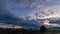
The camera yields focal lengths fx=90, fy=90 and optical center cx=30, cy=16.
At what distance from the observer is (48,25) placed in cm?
544

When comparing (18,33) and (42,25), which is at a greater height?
(42,25)

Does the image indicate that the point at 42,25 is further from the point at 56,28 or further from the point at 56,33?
the point at 56,33

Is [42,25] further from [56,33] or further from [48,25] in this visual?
[56,33]

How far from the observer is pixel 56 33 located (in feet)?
19.5

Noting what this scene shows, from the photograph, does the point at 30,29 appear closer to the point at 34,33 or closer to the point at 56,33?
the point at 34,33

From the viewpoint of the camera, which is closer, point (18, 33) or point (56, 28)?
point (56, 28)

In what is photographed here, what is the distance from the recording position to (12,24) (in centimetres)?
545

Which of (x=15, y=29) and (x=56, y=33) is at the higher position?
(x=15, y=29)

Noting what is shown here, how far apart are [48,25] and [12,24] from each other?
2178mm

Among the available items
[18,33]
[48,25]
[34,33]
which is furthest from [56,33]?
[18,33]

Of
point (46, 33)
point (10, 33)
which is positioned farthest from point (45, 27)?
point (10, 33)

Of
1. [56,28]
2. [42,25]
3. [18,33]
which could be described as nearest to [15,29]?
[18,33]

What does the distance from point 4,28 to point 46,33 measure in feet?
9.07

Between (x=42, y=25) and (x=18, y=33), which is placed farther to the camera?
(x=18, y=33)
